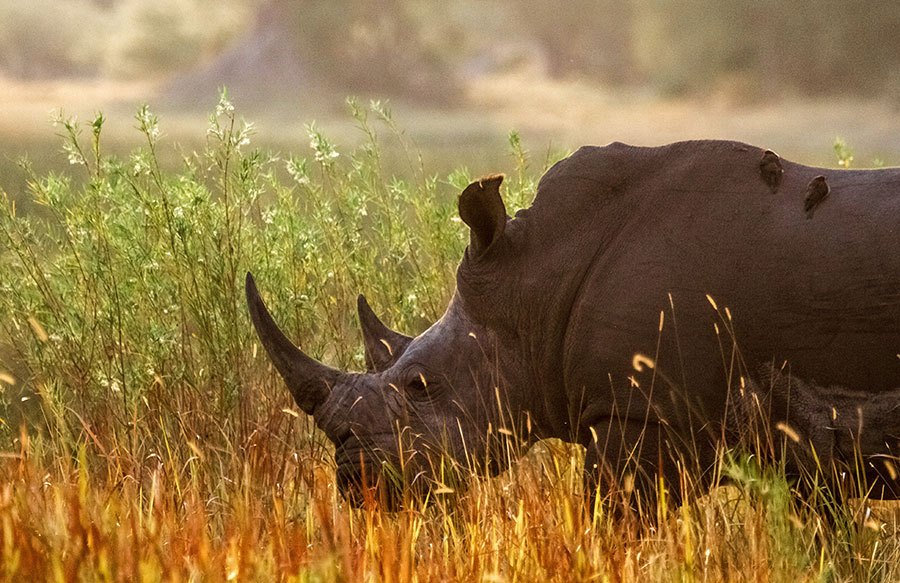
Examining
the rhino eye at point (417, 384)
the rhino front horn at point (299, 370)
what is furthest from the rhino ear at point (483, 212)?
the rhino front horn at point (299, 370)

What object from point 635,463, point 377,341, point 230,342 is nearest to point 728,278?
point 635,463

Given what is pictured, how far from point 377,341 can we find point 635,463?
1253mm

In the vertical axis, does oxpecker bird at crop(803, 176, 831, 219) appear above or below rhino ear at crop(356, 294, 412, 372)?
above

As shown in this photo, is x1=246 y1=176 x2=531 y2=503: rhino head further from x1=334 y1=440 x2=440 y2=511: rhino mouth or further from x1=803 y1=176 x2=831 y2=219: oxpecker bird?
x1=803 y1=176 x2=831 y2=219: oxpecker bird

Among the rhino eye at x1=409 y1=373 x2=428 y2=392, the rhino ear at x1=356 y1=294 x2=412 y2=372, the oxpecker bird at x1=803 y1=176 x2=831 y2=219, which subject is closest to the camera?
the oxpecker bird at x1=803 y1=176 x2=831 y2=219

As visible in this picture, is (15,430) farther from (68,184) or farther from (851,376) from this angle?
(851,376)

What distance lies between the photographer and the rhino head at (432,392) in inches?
169

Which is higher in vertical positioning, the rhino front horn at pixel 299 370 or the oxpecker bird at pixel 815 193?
the oxpecker bird at pixel 815 193

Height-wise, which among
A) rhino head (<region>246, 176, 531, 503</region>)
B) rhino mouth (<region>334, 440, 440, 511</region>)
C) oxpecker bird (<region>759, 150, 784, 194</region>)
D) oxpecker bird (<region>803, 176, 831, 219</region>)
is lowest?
rhino mouth (<region>334, 440, 440, 511</region>)

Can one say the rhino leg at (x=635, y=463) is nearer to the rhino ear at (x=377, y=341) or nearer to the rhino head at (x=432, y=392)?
the rhino head at (x=432, y=392)

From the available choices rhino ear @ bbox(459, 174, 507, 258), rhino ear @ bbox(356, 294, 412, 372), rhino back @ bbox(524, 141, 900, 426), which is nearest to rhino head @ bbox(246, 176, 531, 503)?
rhino ear @ bbox(459, 174, 507, 258)

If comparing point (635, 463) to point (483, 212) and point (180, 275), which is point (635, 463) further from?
point (180, 275)

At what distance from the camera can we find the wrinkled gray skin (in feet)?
12.0

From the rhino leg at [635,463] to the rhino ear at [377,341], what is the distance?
103 centimetres
